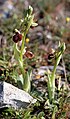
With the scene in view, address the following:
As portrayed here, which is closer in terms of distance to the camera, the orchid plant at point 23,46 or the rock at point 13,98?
the rock at point 13,98

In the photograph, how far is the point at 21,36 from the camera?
2883mm

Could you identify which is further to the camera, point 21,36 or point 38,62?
point 38,62

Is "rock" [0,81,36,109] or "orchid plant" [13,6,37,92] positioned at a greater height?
"orchid plant" [13,6,37,92]

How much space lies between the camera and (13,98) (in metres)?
2.75

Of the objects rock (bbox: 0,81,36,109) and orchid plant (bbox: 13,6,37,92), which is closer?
rock (bbox: 0,81,36,109)

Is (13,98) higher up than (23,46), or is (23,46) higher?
(23,46)

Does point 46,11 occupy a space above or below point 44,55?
above

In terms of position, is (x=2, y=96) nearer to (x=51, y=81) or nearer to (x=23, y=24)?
(x=51, y=81)

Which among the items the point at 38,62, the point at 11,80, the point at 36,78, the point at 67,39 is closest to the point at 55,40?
the point at 67,39

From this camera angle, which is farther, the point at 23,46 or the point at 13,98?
the point at 23,46

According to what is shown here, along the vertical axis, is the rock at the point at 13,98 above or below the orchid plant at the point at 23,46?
below

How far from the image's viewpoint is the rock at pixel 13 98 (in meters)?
2.70

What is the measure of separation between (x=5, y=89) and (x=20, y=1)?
2.61 metres

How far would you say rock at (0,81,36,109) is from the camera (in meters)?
2.70
